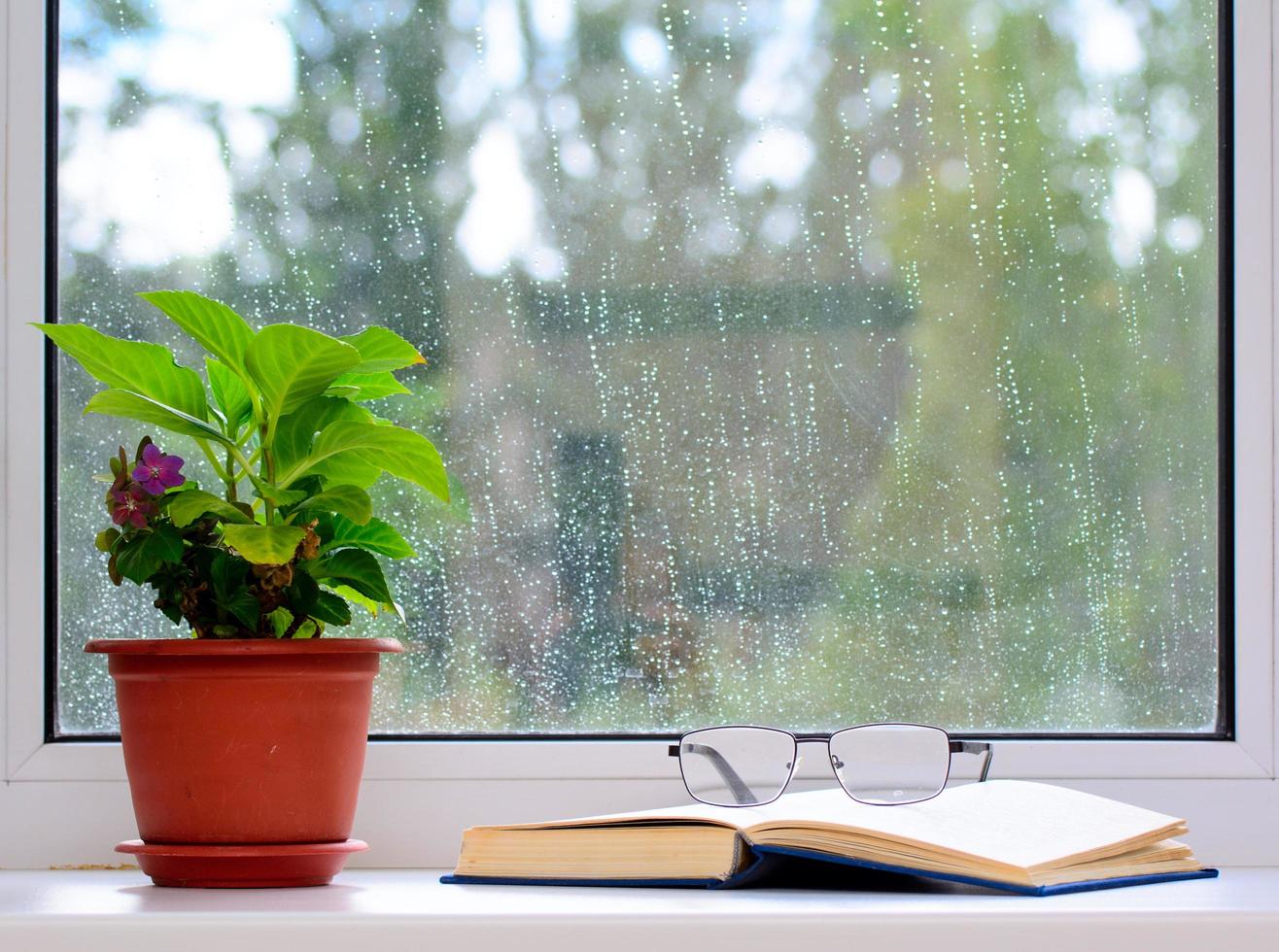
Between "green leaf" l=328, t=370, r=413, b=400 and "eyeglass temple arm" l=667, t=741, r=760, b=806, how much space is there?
0.35m

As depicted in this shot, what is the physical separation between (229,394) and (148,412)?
0.08 m

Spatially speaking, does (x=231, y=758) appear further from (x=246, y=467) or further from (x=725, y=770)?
(x=725, y=770)

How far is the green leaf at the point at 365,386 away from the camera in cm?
97

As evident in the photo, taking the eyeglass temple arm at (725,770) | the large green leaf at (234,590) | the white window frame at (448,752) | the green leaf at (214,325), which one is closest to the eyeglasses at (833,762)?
the eyeglass temple arm at (725,770)

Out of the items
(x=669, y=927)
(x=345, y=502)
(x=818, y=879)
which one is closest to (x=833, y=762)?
(x=818, y=879)

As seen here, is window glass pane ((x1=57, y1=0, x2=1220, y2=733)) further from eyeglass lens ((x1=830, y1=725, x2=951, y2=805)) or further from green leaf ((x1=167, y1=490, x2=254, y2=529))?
green leaf ((x1=167, y1=490, x2=254, y2=529))

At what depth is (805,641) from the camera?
1.18m

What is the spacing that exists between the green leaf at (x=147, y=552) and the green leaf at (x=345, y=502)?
3.5 inches

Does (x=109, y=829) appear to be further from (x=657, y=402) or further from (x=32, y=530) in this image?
(x=657, y=402)

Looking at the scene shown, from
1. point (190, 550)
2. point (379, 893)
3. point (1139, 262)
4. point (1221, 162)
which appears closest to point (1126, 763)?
point (1139, 262)

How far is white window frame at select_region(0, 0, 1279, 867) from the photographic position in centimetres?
112

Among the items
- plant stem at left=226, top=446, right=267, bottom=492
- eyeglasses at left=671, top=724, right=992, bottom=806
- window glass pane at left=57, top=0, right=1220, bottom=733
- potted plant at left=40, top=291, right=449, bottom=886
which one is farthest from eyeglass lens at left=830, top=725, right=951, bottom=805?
plant stem at left=226, top=446, right=267, bottom=492

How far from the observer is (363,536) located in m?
0.99

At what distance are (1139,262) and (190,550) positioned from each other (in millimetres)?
859
